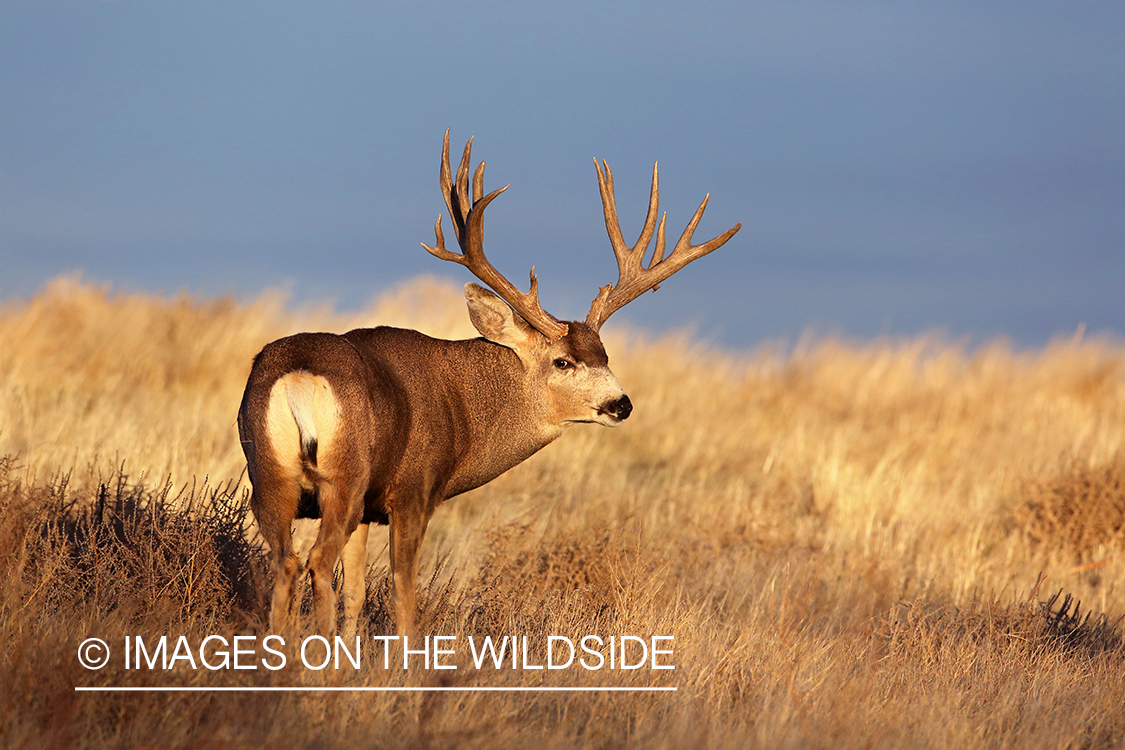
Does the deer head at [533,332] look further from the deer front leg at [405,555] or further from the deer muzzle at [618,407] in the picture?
the deer front leg at [405,555]

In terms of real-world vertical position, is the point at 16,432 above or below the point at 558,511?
above

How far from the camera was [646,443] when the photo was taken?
1348cm

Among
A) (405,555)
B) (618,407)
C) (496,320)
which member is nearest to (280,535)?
(405,555)

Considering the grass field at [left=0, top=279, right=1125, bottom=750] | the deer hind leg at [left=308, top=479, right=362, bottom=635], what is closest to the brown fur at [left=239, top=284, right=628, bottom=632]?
the deer hind leg at [left=308, top=479, right=362, bottom=635]

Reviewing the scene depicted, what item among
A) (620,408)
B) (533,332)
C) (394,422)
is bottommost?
(394,422)

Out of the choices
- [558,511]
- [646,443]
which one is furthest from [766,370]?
[558,511]

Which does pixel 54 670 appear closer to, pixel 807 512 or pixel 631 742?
pixel 631 742

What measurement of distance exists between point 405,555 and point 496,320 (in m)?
1.52

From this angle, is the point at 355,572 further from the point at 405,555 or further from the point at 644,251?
the point at 644,251

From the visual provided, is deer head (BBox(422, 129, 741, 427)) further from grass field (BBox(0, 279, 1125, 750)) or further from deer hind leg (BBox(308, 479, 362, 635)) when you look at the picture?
deer hind leg (BBox(308, 479, 362, 635))

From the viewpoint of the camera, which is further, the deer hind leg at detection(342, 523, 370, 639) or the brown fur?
the deer hind leg at detection(342, 523, 370, 639)

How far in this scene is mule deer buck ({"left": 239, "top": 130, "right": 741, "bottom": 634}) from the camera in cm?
473

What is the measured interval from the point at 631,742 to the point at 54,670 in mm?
2094

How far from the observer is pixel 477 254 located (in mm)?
6137
